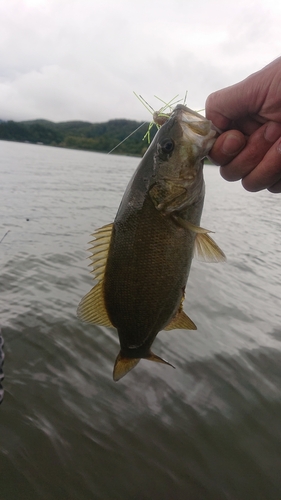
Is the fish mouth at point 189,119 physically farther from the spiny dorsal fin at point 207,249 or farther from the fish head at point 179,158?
the spiny dorsal fin at point 207,249

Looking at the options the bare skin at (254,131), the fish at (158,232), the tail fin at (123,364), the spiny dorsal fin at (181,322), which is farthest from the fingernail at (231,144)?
the tail fin at (123,364)

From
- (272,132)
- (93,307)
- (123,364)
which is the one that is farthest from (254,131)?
(123,364)

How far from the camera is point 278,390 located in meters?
5.25

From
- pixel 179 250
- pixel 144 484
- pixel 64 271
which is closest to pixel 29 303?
pixel 64 271

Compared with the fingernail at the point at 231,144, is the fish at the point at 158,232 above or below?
below

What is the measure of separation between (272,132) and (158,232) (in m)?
→ 1.14

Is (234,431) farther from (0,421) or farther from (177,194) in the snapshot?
(177,194)

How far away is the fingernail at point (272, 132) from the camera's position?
2.41 metres

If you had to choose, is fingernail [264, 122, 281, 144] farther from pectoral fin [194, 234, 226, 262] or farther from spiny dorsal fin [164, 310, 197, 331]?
spiny dorsal fin [164, 310, 197, 331]

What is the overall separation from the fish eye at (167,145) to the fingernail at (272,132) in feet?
2.55

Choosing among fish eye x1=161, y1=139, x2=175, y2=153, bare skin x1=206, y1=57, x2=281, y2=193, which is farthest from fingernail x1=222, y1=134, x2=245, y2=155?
fish eye x1=161, y1=139, x2=175, y2=153

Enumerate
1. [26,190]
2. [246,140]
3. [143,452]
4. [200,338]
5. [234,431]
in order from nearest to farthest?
[246,140] < [143,452] < [234,431] < [200,338] < [26,190]

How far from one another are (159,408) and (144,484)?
42.3 inches

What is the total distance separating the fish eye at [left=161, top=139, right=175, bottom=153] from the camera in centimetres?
218
